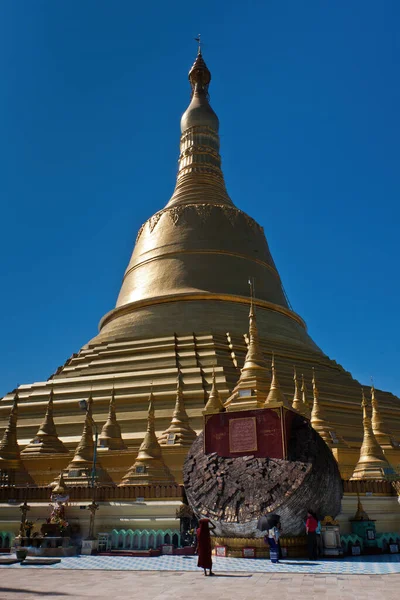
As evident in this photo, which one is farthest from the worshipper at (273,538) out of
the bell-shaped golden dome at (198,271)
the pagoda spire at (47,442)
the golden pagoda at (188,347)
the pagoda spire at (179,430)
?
the bell-shaped golden dome at (198,271)

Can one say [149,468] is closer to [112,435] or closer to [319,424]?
[112,435]

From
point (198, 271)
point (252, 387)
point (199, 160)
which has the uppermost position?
point (199, 160)

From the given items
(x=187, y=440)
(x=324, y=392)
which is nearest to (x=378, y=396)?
(x=324, y=392)

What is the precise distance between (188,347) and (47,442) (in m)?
6.61

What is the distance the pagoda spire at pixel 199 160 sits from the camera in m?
32.5

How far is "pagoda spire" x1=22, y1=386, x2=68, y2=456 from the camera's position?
1809cm

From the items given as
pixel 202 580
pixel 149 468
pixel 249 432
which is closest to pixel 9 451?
pixel 149 468

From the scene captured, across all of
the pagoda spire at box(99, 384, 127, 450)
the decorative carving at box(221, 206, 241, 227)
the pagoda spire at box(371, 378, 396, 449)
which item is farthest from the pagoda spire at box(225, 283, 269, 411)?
the decorative carving at box(221, 206, 241, 227)

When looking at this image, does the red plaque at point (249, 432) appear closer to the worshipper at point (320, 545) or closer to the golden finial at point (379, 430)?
the worshipper at point (320, 545)

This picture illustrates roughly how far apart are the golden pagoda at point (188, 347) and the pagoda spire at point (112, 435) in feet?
0.14

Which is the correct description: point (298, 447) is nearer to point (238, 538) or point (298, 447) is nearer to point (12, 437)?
point (238, 538)

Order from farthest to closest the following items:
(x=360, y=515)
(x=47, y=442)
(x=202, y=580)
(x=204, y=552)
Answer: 1. (x=47, y=442)
2. (x=360, y=515)
3. (x=204, y=552)
4. (x=202, y=580)

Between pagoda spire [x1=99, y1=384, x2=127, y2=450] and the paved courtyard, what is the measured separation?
6.68m

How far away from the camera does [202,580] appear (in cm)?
814
